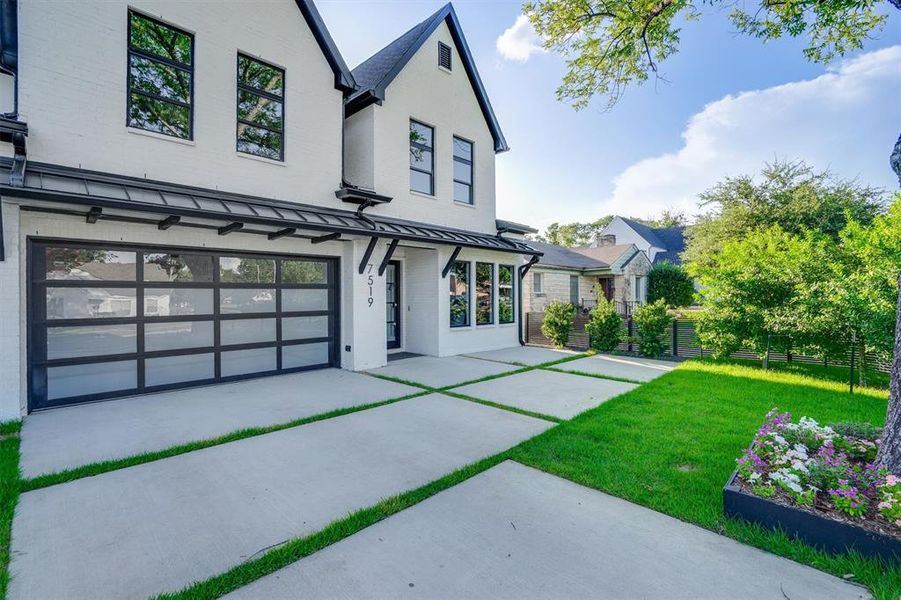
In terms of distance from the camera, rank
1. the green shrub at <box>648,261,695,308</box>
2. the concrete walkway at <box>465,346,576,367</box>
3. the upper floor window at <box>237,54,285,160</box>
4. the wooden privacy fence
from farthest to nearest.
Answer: the green shrub at <box>648,261,695,308</box> < the concrete walkway at <box>465,346,576,367</box> < the wooden privacy fence < the upper floor window at <box>237,54,285,160</box>

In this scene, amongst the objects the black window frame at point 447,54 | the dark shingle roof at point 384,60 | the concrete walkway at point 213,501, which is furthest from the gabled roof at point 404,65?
the concrete walkway at point 213,501

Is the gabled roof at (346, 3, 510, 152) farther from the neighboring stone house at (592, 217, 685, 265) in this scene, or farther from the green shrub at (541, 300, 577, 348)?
the neighboring stone house at (592, 217, 685, 265)

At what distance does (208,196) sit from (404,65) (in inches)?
225

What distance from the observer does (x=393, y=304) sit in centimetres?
1109

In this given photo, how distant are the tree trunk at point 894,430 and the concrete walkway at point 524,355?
6.44 meters

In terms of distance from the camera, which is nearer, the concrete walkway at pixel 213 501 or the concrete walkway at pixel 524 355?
the concrete walkway at pixel 213 501

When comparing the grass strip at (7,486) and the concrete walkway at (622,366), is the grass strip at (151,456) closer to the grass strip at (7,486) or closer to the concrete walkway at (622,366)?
the grass strip at (7,486)

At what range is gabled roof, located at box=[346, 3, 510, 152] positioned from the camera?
354 inches

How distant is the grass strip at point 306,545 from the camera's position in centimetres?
228

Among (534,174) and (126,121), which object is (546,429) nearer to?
(126,121)

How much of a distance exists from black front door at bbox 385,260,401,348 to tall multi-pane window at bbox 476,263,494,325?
7.45 ft

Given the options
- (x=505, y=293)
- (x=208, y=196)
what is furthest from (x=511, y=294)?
(x=208, y=196)

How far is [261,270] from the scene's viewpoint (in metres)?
7.69

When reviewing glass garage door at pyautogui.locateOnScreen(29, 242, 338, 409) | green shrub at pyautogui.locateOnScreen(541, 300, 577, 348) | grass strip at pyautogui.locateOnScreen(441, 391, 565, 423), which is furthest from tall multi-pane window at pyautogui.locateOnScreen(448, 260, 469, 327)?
grass strip at pyautogui.locateOnScreen(441, 391, 565, 423)
